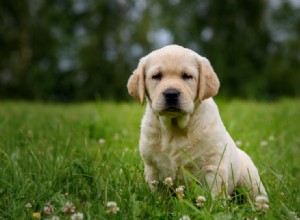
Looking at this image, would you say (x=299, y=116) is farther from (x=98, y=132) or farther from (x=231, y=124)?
(x=98, y=132)

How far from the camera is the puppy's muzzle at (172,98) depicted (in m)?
3.63

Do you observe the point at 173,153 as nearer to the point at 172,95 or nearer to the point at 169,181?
the point at 169,181

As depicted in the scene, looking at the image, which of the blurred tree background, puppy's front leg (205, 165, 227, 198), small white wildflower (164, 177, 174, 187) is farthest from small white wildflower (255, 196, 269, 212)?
the blurred tree background

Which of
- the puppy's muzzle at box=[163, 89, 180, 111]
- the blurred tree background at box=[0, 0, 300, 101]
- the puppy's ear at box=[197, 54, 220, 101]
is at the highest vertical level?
the puppy's ear at box=[197, 54, 220, 101]

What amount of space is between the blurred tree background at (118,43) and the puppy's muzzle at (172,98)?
21792mm

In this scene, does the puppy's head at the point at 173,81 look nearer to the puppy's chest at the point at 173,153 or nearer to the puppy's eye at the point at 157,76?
the puppy's eye at the point at 157,76

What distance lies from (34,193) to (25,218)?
353 mm

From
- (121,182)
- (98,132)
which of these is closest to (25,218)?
(121,182)

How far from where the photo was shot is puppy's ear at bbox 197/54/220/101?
12.5ft

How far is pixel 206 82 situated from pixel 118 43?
24153 millimetres

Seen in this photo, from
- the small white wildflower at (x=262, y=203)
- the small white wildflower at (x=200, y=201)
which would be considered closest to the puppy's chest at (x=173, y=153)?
the small white wildflower at (x=200, y=201)

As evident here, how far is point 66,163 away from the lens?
3.91 meters

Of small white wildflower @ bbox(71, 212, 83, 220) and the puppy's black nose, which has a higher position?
the puppy's black nose

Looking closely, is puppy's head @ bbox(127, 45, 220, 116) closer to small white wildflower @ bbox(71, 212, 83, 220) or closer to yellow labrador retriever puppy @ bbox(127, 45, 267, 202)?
yellow labrador retriever puppy @ bbox(127, 45, 267, 202)
